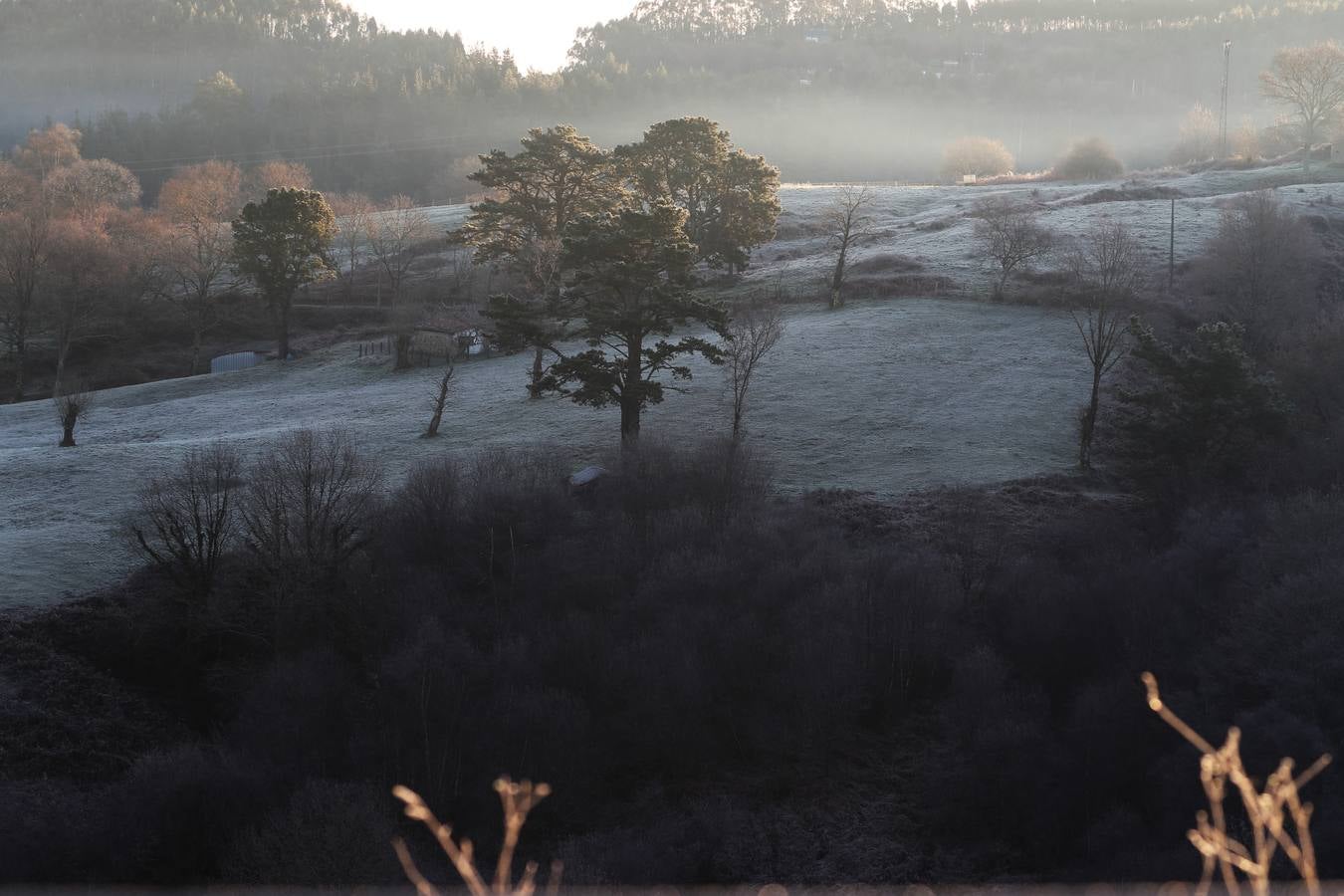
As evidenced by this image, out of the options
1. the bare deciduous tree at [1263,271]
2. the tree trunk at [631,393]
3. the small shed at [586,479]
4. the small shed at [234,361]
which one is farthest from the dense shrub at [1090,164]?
the small shed at [586,479]

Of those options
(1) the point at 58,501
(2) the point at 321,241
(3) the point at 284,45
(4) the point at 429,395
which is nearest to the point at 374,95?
(3) the point at 284,45

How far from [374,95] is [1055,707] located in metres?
146

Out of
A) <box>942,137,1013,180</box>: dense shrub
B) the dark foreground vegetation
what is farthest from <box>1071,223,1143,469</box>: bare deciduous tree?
<box>942,137,1013,180</box>: dense shrub

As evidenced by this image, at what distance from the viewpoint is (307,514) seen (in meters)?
29.6

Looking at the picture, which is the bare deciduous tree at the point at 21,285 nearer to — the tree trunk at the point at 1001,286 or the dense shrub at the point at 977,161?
the tree trunk at the point at 1001,286

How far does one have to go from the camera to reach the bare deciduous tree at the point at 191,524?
29125mm

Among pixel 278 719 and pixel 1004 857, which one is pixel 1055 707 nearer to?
pixel 1004 857

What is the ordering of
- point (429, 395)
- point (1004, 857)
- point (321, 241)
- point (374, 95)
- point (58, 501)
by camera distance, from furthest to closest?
point (374, 95) → point (321, 241) → point (429, 395) → point (58, 501) → point (1004, 857)

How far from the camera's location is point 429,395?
47188 millimetres

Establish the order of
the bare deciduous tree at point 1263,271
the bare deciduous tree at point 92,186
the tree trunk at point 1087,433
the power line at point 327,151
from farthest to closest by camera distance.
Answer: the power line at point 327,151 → the bare deciduous tree at point 92,186 → the bare deciduous tree at point 1263,271 → the tree trunk at point 1087,433

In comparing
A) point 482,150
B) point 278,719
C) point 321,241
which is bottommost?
point 278,719

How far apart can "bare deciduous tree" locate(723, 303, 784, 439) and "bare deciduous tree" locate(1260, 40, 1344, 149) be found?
70.1 metres

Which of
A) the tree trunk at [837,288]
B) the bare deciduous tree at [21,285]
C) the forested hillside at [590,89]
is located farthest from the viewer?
the forested hillside at [590,89]

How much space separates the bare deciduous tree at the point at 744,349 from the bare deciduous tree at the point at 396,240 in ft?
91.1
